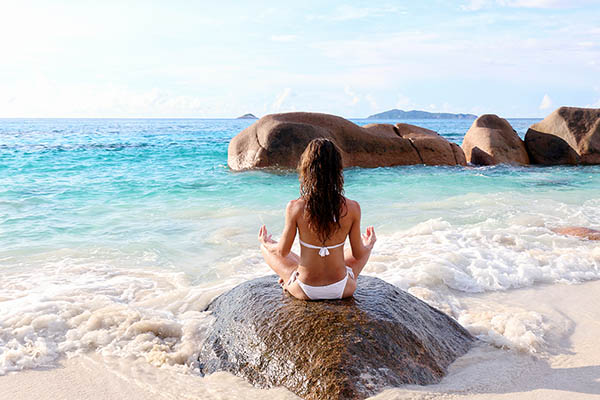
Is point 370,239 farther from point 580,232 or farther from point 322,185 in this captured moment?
point 580,232

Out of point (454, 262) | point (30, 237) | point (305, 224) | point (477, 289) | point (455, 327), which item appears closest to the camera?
point (305, 224)

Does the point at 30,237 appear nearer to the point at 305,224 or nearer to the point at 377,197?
the point at 305,224

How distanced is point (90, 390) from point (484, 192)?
408 inches

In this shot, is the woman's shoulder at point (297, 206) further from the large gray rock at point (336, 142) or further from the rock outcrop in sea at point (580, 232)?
the large gray rock at point (336, 142)

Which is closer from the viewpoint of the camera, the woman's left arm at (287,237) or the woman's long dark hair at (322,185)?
the woman's long dark hair at (322,185)

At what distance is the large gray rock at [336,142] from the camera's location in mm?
13898

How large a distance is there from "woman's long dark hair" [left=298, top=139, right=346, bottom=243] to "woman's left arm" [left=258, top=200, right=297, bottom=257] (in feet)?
0.36

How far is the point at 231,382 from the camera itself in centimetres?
322

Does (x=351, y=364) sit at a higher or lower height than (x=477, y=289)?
higher

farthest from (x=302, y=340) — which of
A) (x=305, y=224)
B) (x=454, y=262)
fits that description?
(x=454, y=262)

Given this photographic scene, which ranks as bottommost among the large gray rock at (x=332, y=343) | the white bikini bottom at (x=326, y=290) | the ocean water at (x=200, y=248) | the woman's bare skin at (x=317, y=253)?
the ocean water at (x=200, y=248)

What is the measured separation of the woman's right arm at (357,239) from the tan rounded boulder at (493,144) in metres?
14.1

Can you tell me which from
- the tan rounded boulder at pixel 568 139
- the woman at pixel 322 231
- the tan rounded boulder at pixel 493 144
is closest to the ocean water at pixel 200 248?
the woman at pixel 322 231

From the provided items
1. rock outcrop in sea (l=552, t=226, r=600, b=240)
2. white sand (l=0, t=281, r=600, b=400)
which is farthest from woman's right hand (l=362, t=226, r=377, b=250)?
rock outcrop in sea (l=552, t=226, r=600, b=240)
